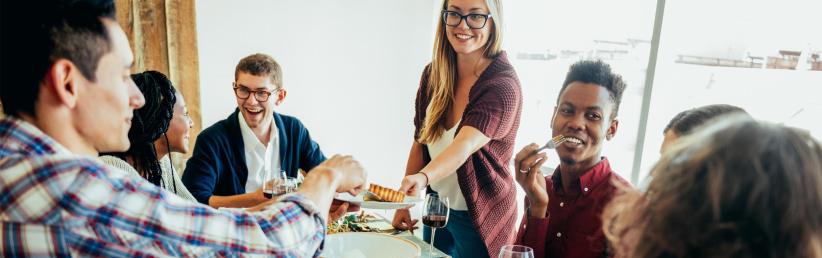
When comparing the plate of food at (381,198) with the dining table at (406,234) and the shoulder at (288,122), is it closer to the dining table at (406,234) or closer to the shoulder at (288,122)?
the dining table at (406,234)

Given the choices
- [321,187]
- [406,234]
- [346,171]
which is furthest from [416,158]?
[321,187]

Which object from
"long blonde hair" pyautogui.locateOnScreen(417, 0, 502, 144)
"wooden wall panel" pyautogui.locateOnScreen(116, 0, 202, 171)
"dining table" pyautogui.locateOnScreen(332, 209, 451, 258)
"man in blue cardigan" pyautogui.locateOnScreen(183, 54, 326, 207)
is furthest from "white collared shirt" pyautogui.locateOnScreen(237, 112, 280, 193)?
"wooden wall panel" pyautogui.locateOnScreen(116, 0, 202, 171)

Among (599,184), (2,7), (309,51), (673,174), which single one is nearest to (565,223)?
(599,184)

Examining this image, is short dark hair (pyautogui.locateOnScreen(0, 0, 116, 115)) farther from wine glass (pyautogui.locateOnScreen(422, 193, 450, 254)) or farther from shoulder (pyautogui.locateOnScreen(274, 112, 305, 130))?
shoulder (pyautogui.locateOnScreen(274, 112, 305, 130))

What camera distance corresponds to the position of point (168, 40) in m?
2.96

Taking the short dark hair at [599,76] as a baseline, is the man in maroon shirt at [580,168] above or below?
below

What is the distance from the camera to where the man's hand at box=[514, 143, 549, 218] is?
158 centimetres

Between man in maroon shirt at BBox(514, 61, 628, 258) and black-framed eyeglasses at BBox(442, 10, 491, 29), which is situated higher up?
black-framed eyeglasses at BBox(442, 10, 491, 29)

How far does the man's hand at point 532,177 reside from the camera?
5.18 ft

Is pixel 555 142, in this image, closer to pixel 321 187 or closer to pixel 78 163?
pixel 321 187

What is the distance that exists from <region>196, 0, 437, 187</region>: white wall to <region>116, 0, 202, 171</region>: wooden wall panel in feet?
0.28

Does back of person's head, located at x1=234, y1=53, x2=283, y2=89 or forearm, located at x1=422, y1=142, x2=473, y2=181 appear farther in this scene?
back of person's head, located at x1=234, y1=53, x2=283, y2=89

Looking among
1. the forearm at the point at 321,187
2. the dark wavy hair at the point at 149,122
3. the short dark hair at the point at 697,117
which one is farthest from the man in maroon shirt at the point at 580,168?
the dark wavy hair at the point at 149,122

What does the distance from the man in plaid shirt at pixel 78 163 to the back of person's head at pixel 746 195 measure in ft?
1.85
